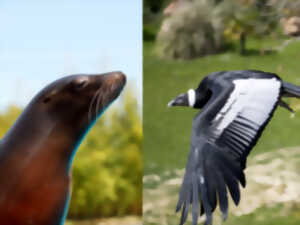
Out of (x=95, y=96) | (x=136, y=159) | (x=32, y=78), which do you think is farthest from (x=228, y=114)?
(x=32, y=78)

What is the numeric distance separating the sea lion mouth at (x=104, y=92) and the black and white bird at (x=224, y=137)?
66 cm

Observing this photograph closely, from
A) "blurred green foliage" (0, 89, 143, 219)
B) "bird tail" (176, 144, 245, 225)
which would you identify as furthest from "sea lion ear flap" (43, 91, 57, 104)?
"blurred green foliage" (0, 89, 143, 219)

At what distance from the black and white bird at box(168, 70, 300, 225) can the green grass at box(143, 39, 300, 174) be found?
0.90 m

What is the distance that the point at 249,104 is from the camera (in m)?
2.33

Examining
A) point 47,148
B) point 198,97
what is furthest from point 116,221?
point 47,148

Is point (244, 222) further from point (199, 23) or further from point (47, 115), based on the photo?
point (47, 115)

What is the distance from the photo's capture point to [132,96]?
17.4 ft

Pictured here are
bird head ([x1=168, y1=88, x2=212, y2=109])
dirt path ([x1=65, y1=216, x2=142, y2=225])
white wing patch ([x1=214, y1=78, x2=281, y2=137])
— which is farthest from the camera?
dirt path ([x1=65, y1=216, x2=142, y2=225])

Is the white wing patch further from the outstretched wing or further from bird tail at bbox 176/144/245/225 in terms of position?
bird tail at bbox 176/144/245/225

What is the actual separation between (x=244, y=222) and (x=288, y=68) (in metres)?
1.14

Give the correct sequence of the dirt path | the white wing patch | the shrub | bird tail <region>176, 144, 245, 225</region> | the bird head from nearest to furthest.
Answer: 1. bird tail <region>176, 144, 245, 225</region>
2. the white wing patch
3. the bird head
4. the shrub
5. the dirt path

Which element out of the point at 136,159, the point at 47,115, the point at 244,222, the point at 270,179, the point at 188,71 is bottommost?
the point at 136,159

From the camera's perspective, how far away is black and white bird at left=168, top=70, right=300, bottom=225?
200 cm

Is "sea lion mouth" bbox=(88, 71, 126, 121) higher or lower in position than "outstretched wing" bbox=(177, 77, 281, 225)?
higher
